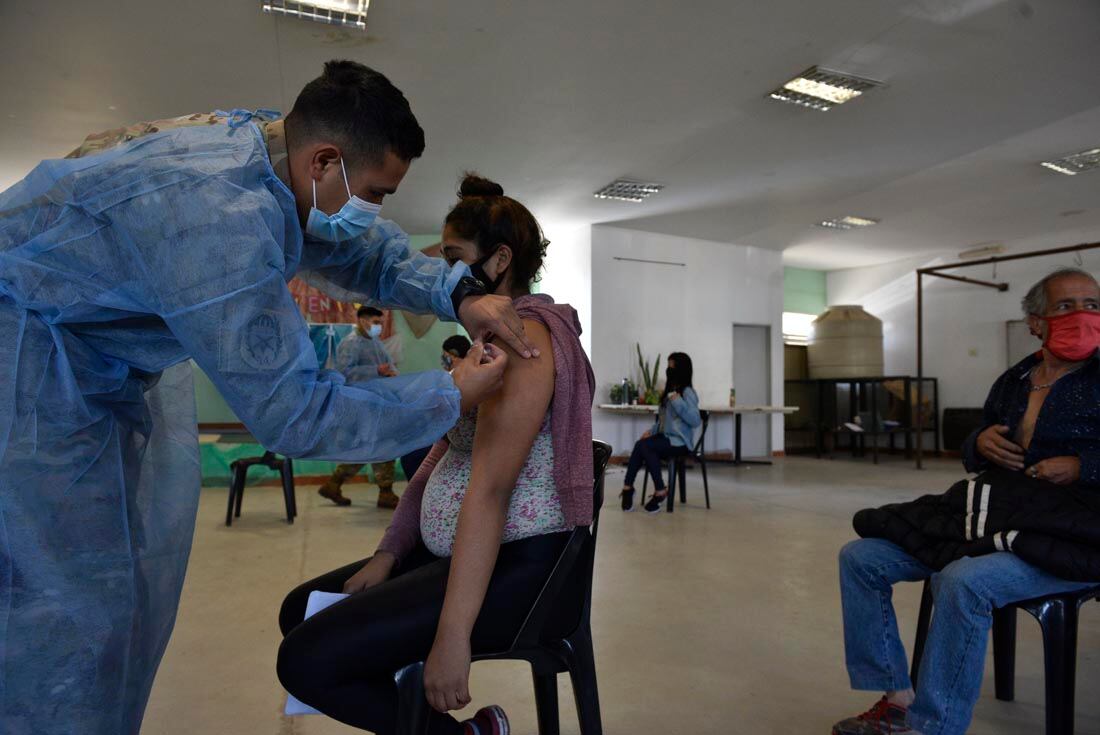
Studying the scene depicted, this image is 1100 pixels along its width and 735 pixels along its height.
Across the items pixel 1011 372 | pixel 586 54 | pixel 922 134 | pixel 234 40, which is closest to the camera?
pixel 1011 372

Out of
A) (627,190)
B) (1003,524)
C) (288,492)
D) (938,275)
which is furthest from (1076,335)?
(938,275)

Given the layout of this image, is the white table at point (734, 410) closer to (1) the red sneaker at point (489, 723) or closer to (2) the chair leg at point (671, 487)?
(2) the chair leg at point (671, 487)

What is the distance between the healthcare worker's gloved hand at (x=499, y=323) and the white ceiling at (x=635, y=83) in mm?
3212

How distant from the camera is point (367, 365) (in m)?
6.00

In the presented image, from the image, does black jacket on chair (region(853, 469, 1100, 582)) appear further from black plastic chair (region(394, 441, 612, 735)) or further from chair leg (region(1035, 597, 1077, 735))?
black plastic chair (region(394, 441, 612, 735))

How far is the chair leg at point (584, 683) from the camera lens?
129 cm

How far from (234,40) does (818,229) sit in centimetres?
740

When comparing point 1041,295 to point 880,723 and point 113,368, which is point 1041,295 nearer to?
point 880,723

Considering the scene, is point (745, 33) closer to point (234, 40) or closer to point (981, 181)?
point (234, 40)

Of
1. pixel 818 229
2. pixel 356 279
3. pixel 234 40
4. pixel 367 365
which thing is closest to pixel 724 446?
pixel 818 229

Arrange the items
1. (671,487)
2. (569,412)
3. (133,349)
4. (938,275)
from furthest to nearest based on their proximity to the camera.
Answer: (938,275) < (671,487) < (569,412) < (133,349)

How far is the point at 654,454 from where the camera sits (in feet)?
17.9

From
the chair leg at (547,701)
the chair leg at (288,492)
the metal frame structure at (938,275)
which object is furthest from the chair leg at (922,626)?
the metal frame structure at (938,275)

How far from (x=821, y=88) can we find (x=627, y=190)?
266 cm
